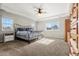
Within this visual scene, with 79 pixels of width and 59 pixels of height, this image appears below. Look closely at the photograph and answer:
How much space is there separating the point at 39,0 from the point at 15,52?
1.17 metres

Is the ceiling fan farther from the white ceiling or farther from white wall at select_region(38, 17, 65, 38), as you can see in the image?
white wall at select_region(38, 17, 65, 38)

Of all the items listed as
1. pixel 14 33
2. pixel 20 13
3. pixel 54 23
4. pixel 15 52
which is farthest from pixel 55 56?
pixel 20 13

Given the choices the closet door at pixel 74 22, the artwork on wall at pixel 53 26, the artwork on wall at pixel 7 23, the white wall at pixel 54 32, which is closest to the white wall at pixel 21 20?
the artwork on wall at pixel 7 23

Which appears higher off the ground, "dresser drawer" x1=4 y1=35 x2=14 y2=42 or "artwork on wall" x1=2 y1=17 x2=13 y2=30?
"artwork on wall" x1=2 y1=17 x2=13 y2=30

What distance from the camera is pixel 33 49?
2293mm

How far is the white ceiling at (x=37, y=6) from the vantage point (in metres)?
2.26

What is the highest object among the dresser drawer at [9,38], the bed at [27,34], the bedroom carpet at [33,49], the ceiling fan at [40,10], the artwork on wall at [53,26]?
the ceiling fan at [40,10]

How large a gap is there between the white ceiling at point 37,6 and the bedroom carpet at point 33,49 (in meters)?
0.56

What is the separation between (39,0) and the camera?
228cm

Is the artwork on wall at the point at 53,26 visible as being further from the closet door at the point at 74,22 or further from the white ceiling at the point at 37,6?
the closet door at the point at 74,22

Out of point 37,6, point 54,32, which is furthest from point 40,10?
point 54,32

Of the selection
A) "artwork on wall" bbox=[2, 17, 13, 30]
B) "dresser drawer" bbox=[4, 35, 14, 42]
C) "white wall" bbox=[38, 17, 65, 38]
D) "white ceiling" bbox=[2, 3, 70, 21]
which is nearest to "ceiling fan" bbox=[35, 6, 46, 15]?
"white ceiling" bbox=[2, 3, 70, 21]

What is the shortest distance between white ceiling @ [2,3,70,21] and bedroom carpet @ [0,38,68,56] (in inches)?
21.9

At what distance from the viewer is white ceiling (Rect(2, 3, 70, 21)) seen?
226cm
